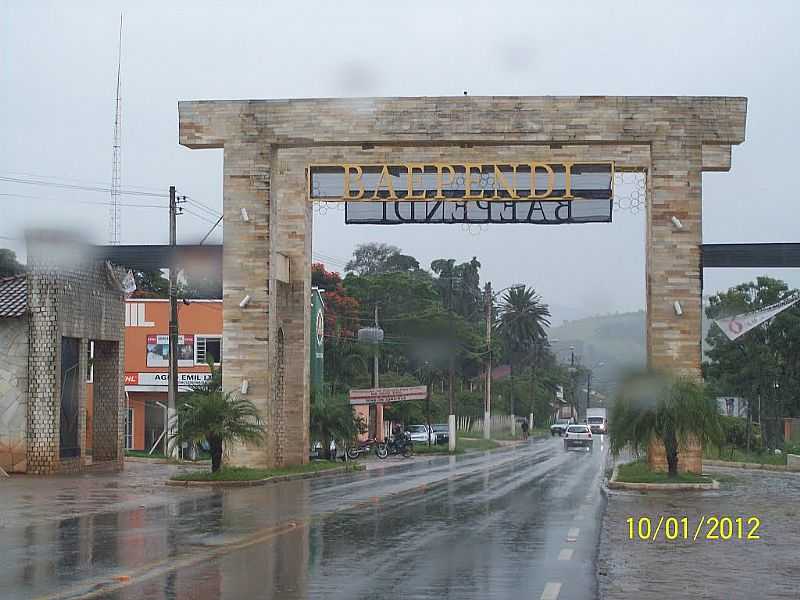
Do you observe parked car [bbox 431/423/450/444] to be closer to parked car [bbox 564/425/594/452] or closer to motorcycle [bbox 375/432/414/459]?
parked car [bbox 564/425/594/452]

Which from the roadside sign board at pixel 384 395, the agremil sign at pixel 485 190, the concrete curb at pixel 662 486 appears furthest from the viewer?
the roadside sign board at pixel 384 395

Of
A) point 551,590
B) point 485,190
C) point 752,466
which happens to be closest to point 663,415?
point 485,190

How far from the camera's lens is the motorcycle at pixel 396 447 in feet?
182

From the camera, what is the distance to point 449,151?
35875 mm

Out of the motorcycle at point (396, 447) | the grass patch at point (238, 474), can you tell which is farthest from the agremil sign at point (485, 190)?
the motorcycle at point (396, 447)

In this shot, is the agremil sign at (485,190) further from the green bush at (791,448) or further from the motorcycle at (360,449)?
the green bush at (791,448)

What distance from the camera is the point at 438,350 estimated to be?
72125 mm

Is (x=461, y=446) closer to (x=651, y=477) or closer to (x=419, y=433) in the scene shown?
(x=419, y=433)

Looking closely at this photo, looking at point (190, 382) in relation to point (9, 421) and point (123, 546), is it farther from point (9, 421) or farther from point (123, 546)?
point (123, 546)

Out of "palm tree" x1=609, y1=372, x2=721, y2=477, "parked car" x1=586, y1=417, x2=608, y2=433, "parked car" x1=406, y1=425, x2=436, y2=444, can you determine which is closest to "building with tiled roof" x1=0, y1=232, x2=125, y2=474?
"palm tree" x1=609, y1=372, x2=721, y2=477

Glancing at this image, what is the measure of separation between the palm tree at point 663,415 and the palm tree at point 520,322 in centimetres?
8307
